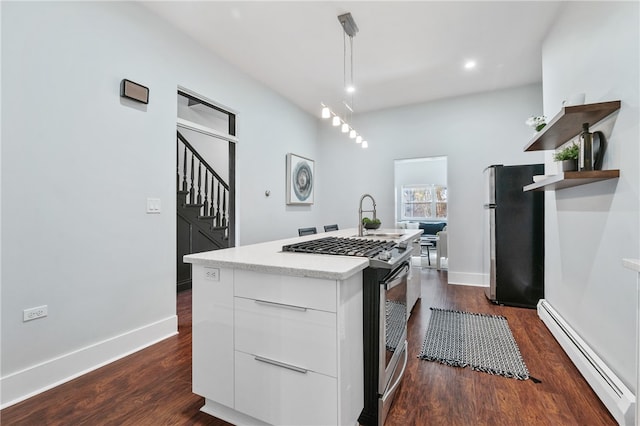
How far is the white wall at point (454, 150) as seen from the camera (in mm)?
4168

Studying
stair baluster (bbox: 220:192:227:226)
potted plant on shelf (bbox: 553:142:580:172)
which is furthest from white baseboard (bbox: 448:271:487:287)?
stair baluster (bbox: 220:192:227:226)

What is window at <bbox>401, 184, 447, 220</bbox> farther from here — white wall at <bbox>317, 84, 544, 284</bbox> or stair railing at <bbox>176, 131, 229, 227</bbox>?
stair railing at <bbox>176, 131, 229, 227</bbox>

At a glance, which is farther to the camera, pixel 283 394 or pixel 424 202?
pixel 424 202

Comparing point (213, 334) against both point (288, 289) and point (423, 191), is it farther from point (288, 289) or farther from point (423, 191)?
point (423, 191)

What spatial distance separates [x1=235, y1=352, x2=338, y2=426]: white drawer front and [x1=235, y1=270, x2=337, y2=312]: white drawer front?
0.97 feet

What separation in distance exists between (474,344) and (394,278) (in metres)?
1.33

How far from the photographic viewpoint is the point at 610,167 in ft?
5.63

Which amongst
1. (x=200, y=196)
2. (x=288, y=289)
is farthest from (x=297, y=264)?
(x=200, y=196)

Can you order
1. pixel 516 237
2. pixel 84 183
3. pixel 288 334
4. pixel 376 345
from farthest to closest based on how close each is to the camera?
pixel 516 237 → pixel 84 183 → pixel 376 345 → pixel 288 334

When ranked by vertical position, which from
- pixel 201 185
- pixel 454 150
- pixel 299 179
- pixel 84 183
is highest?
pixel 454 150

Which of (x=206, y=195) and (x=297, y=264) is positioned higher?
(x=206, y=195)

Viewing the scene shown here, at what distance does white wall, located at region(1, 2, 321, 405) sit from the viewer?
173 centimetres

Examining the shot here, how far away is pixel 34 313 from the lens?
1.79m

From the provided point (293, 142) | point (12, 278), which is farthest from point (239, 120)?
point (12, 278)
